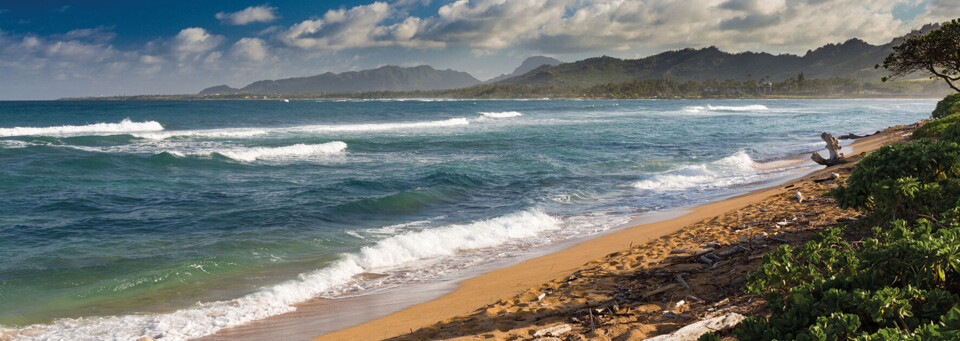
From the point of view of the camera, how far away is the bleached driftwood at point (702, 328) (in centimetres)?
356

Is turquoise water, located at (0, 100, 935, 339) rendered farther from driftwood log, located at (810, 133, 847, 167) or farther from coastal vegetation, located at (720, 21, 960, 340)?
coastal vegetation, located at (720, 21, 960, 340)

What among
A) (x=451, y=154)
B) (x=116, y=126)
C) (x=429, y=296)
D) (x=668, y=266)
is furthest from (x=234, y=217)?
(x=116, y=126)

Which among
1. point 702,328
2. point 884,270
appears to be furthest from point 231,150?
point 884,270

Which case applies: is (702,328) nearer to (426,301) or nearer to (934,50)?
(426,301)

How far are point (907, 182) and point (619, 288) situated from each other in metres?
2.76

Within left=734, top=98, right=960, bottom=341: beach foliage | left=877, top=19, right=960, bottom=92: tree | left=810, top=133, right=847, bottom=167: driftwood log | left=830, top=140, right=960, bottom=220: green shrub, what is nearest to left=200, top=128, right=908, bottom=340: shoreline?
left=734, top=98, right=960, bottom=341: beach foliage

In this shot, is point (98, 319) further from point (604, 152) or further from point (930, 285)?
point (604, 152)

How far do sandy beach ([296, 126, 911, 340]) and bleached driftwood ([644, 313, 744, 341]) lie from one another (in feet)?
1.65

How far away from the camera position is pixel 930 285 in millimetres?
2963

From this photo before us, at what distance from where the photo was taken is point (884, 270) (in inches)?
122

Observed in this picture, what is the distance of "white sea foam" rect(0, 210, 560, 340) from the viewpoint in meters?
6.23

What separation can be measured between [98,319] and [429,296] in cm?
418

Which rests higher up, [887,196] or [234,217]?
[887,196]

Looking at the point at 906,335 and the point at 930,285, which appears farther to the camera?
the point at 930,285
